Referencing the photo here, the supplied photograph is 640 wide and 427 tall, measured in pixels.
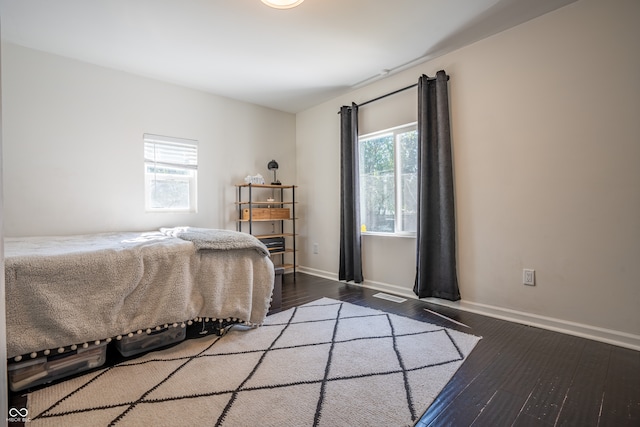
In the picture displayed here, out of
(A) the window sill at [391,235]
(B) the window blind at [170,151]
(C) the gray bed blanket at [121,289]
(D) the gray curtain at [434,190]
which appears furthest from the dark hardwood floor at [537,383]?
(B) the window blind at [170,151]

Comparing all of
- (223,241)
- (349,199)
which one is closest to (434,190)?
(349,199)

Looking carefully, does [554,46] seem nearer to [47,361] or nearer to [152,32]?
[152,32]

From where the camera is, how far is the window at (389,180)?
3.27 m

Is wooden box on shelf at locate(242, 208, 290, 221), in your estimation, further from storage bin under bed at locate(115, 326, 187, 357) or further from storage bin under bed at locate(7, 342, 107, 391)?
storage bin under bed at locate(7, 342, 107, 391)

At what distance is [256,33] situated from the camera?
8.48 ft

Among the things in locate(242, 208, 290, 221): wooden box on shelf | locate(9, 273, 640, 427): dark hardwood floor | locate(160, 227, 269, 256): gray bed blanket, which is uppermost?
locate(242, 208, 290, 221): wooden box on shelf

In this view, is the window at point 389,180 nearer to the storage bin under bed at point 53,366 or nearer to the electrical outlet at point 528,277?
the electrical outlet at point 528,277

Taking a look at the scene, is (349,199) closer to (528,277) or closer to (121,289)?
(528,277)

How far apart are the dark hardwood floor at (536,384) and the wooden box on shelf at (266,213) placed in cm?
242

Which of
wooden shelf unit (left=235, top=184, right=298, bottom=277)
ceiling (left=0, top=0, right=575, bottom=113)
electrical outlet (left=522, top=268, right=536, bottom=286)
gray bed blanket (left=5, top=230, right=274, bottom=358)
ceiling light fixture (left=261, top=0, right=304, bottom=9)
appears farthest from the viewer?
wooden shelf unit (left=235, top=184, right=298, bottom=277)

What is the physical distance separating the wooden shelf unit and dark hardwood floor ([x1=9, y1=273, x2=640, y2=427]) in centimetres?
237

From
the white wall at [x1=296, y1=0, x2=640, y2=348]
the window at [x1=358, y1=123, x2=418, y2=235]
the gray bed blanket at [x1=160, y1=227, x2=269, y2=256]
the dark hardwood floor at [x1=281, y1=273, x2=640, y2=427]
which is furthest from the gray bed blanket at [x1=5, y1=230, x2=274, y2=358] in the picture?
the white wall at [x1=296, y1=0, x2=640, y2=348]

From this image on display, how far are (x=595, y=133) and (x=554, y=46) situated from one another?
726 millimetres

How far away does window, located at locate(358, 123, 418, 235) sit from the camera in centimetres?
327
